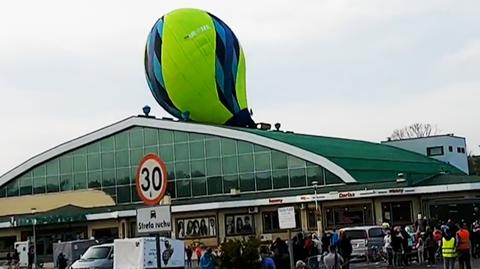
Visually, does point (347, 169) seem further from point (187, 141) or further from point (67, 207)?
Result: point (67, 207)

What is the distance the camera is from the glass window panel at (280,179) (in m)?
59.4

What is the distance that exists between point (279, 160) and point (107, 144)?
13.6m

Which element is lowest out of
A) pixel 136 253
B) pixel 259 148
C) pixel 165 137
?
pixel 136 253

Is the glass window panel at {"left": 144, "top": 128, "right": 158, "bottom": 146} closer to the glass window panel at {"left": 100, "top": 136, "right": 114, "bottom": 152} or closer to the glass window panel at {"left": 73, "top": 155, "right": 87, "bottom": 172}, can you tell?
the glass window panel at {"left": 100, "top": 136, "right": 114, "bottom": 152}

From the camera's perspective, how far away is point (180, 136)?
2493 inches

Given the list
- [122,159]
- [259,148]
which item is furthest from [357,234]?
[122,159]

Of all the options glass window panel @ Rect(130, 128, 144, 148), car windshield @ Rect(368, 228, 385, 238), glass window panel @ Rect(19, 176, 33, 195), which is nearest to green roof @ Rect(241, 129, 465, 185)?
glass window panel @ Rect(130, 128, 144, 148)

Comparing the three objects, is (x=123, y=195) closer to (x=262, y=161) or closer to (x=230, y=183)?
(x=230, y=183)

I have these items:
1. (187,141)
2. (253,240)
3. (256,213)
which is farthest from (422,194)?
(253,240)

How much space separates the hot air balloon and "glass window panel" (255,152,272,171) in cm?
801

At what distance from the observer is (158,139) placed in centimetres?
6425

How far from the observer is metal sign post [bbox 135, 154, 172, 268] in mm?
12734

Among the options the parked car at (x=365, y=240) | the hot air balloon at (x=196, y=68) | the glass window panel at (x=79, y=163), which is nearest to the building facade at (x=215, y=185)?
the glass window panel at (x=79, y=163)

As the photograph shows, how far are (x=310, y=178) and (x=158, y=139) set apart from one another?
463 inches
